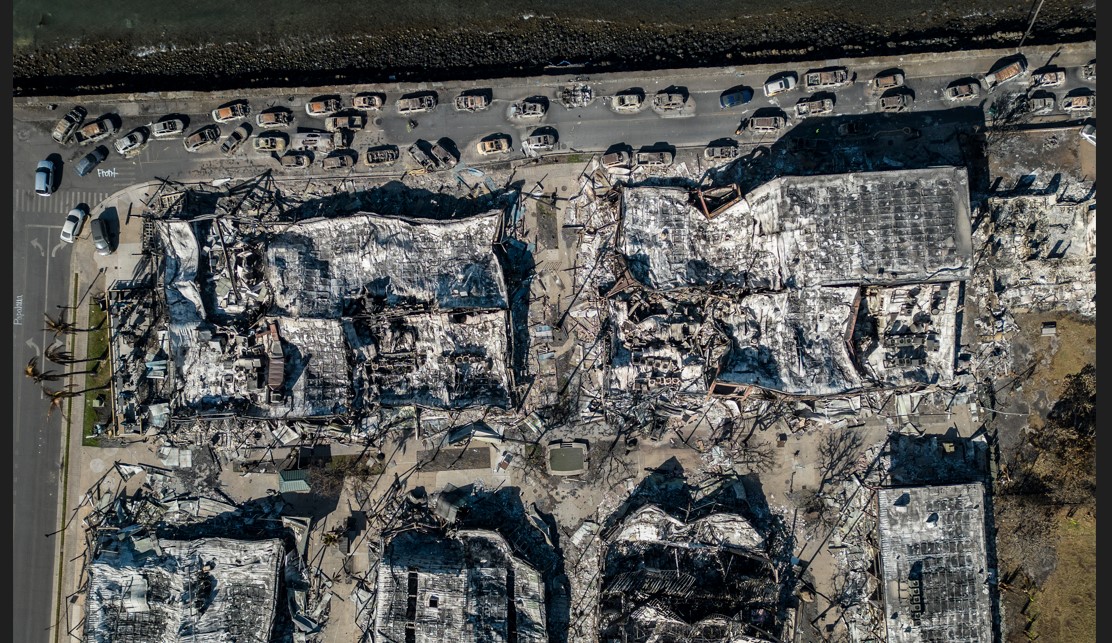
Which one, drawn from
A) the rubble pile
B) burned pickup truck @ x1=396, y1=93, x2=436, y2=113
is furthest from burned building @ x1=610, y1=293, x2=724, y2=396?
the rubble pile

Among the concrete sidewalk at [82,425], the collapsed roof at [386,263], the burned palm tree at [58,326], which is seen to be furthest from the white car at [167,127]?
the burned palm tree at [58,326]

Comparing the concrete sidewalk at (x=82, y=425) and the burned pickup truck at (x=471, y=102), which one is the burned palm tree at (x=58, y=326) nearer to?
the concrete sidewalk at (x=82, y=425)

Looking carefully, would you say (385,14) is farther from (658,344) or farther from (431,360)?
(658,344)

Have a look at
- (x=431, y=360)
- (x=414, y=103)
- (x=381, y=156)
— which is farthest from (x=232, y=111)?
(x=431, y=360)

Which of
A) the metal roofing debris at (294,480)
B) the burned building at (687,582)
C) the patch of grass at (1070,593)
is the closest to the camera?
the burned building at (687,582)

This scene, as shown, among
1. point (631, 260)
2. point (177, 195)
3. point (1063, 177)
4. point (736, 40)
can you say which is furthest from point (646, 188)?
point (177, 195)

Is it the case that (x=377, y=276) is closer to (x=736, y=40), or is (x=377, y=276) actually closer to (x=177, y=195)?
(x=177, y=195)
